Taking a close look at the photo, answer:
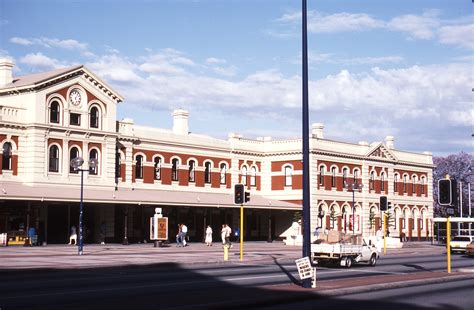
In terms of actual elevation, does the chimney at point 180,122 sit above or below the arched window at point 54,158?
above

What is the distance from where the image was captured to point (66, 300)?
57.6 feet

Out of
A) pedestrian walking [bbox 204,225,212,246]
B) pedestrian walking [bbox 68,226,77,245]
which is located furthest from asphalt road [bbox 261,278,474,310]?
pedestrian walking [bbox 68,226,77,245]

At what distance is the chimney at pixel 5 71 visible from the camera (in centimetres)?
5653

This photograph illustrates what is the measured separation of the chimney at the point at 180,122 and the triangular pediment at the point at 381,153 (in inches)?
797

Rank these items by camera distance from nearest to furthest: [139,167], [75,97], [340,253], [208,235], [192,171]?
1. [340,253]
2. [75,97]
3. [208,235]
4. [139,167]
5. [192,171]

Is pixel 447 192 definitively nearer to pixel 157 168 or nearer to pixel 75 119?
pixel 75 119

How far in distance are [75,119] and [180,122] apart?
18.0 metres

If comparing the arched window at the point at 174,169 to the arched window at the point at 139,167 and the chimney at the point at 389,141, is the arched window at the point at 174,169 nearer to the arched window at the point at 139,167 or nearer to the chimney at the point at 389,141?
the arched window at the point at 139,167

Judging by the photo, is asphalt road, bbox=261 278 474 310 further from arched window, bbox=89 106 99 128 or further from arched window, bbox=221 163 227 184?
arched window, bbox=221 163 227 184

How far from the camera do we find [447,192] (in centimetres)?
2592

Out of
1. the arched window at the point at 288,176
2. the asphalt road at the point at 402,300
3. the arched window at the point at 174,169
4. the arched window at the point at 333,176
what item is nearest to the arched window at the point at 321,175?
the arched window at the point at 333,176

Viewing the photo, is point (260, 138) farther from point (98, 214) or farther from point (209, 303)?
point (209, 303)

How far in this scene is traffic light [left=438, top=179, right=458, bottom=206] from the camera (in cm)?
2583

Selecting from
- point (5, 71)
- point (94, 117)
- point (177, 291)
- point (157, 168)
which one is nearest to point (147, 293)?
point (177, 291)
